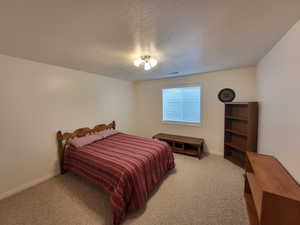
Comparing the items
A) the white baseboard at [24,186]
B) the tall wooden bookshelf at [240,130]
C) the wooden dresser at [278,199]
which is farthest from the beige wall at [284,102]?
the white baseboard at [24,186]

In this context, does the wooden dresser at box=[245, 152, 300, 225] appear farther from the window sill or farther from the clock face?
the window sill

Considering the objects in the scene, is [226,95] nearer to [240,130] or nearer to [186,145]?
[240,130]

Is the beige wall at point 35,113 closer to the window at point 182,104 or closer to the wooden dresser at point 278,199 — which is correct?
the window at point 182,104

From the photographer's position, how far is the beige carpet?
1536mm

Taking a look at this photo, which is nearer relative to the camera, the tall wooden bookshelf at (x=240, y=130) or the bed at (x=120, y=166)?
the bed at (x=120, y=166)

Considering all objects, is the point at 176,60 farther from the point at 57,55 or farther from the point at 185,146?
the point at 185,146

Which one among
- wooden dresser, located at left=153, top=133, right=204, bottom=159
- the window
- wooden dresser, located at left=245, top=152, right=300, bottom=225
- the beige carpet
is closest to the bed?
the beige carpet

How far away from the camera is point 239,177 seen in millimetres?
2326

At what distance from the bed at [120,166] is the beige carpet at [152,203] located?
0.20 metres

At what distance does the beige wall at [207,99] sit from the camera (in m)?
2.91

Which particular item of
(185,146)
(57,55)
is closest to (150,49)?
(57,55)

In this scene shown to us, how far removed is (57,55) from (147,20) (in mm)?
1715

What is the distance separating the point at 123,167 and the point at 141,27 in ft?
5.75

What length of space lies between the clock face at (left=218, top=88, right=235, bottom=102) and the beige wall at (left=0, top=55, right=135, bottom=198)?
3387mm
